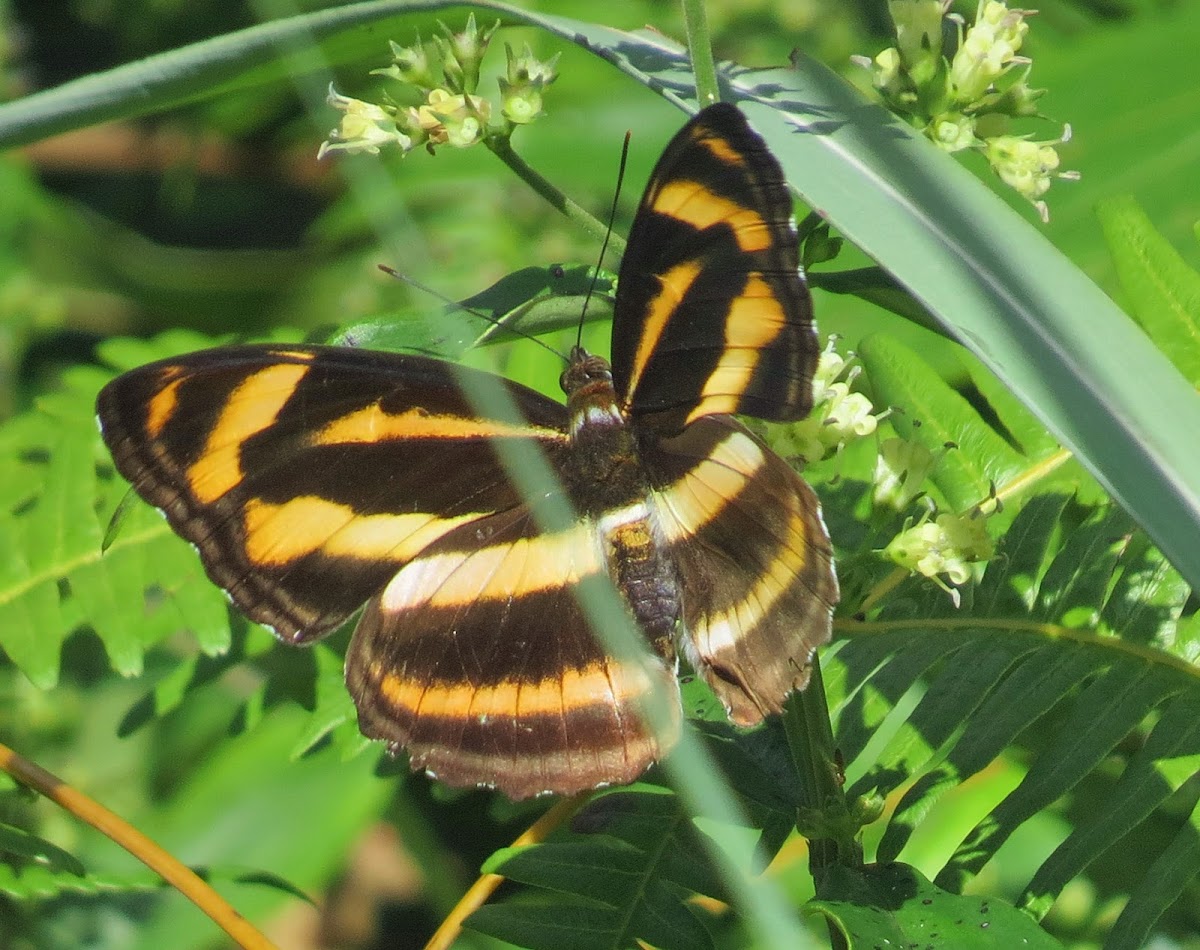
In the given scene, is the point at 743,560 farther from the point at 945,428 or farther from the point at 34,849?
the point at 34,849

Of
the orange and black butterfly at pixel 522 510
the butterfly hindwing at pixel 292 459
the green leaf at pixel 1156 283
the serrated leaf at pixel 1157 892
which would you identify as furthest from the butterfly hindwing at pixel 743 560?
the green leaf at pixel 1156 283

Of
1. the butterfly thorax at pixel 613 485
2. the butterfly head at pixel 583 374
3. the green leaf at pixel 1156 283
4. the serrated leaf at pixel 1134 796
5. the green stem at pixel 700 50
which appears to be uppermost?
the green stem at pixel 700 50

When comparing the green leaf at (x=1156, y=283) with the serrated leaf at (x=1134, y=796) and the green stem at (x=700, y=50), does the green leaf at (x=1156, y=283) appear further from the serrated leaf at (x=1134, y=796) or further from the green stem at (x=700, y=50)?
the green stem at (x=700, y=50)

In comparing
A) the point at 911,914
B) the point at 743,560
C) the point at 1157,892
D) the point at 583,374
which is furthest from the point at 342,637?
the point at 1157,892

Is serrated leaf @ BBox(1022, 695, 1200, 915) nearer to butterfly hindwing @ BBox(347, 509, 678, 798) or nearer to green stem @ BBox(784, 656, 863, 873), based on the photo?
green stem @ BBox(784, 656, 863, 873)

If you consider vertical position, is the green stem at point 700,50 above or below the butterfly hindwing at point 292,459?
above

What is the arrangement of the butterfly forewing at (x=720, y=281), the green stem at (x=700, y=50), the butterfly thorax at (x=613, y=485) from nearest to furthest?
the green stem at (x=700, y=50) < the butterfly forewing at (x=720, y=281) < the butterfly thorax at (x=613, y=485)

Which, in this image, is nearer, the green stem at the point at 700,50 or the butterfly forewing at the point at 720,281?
the green stem at the point at 700,50
